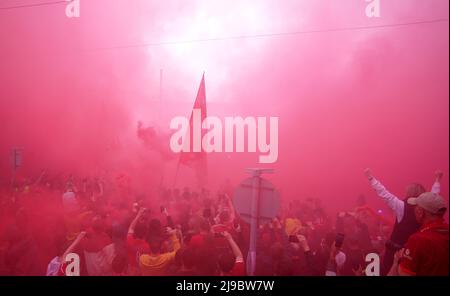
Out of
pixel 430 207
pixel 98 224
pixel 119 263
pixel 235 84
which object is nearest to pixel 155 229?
pixel 119 263

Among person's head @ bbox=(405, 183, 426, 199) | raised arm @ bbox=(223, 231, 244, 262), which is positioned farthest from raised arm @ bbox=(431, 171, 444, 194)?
raised arm @ bbox=(223, 231, 244, 262)

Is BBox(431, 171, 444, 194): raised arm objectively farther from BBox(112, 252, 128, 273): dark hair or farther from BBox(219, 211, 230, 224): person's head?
BBox(112, 252, 128, 273): dark hair

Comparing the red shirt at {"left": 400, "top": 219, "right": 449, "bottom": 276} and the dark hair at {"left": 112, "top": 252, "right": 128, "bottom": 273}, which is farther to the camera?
the dark hair at {"left": 112, "top": 252, "right": 128, "bottom": 273}

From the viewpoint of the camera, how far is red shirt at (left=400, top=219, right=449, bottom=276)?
266cm

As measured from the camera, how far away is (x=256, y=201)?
10.5 ft

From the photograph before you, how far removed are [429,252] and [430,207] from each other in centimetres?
30

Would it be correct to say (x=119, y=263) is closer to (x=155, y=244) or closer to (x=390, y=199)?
(x=155, y=244)

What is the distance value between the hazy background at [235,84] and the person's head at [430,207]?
1.08 metres

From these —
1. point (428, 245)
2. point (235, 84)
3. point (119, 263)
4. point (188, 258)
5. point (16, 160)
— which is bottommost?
point (119, 263)

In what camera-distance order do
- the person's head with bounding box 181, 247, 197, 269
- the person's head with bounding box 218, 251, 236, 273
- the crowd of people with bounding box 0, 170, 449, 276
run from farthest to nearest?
the crowd of people with bounding box 0, 170, 449, 276 → the person's head with bounding box 181, 247, 197, 269 → the person's head with bounding box 218, 251, 236, 273

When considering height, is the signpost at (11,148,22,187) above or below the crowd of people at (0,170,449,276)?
above

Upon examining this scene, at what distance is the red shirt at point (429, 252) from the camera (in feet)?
8.72

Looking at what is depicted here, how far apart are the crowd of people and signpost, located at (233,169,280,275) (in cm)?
28
